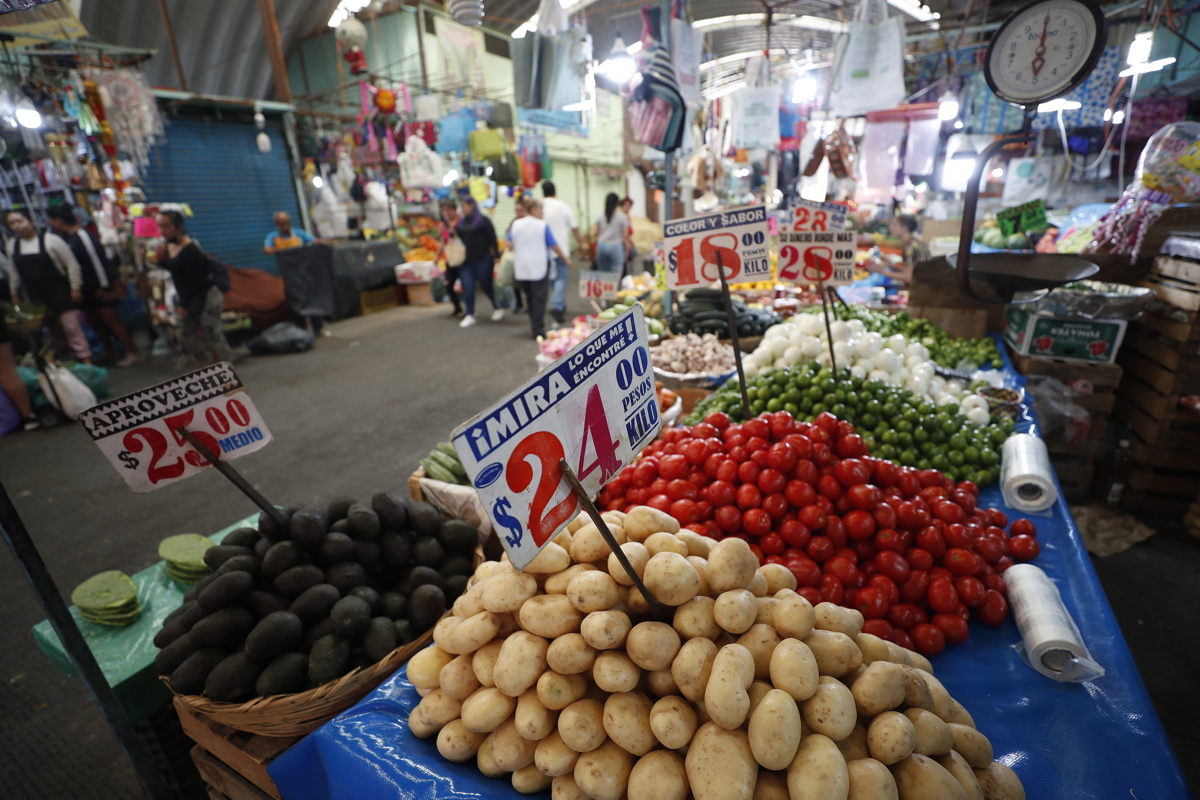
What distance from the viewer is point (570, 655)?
114cm

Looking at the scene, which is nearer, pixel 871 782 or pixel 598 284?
pixel 871 782

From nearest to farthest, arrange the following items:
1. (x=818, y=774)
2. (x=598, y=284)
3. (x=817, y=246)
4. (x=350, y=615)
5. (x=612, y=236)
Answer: (x=818, y=774), (x=350, y=615), (x=817, y=246), (x=598, y=284), (x=612, y=236)

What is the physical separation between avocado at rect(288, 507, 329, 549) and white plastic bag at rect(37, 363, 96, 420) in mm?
5570

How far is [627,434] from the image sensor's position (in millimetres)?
1285

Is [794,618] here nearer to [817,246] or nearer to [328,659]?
[328,659]

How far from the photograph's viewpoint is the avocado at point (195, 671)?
1.50 meters

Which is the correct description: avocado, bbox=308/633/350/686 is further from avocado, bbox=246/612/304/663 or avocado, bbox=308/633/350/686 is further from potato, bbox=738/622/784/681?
potato, bbox=738/622/784/681

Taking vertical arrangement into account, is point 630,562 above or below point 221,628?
above

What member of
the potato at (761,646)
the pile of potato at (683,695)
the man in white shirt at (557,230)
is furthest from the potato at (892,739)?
the man in white shirt at (557,230)

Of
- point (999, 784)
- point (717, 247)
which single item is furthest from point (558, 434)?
point (717, 247)

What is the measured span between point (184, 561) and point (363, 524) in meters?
0.92

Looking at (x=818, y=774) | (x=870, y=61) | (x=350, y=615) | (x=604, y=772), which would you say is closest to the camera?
(x=818, y=774)

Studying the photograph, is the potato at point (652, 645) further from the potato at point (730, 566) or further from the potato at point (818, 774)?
the potato at point (818, 774)

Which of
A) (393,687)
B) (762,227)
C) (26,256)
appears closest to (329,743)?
(393,687)
